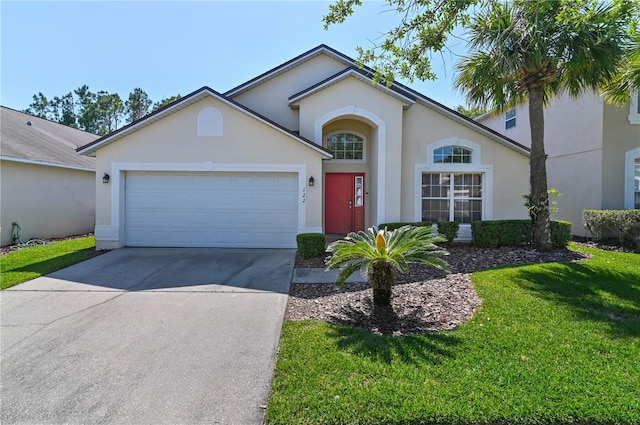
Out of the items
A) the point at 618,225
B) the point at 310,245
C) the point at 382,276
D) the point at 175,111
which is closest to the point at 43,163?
the point at 175,111

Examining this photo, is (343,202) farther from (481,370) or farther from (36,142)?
(36,142)

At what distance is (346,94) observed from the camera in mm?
10703

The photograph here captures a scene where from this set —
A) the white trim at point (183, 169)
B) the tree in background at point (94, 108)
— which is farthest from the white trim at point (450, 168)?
the tree in background at point (94, 108)

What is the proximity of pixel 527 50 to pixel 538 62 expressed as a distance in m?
0.40

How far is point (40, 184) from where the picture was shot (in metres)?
12.4

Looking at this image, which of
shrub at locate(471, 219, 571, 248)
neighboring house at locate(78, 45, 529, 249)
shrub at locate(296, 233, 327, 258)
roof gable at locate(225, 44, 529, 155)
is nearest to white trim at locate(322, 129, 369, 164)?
neighboring house at locate(78, 45, 529, 249)

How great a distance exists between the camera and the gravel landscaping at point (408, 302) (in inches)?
186

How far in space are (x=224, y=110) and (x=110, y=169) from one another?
390 cm

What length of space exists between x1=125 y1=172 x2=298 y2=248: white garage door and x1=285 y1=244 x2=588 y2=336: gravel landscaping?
2439 mm

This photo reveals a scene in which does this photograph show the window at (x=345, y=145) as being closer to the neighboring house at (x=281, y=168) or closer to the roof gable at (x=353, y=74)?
the neighboring house at (x=281, y=168)

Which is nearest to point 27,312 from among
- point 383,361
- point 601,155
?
point 383,361

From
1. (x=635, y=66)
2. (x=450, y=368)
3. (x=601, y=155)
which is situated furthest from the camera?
(x=601, y=155)

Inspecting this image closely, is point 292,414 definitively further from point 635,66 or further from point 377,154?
point 635,66

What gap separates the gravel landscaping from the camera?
4.73m
